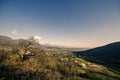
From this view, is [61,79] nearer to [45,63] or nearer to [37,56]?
[45,63]

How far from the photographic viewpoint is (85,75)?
12681cm

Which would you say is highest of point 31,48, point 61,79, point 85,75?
point 31,48

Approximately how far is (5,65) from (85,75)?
279 ft

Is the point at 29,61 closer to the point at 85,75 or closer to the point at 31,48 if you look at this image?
the point at 31,48

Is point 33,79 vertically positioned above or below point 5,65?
below

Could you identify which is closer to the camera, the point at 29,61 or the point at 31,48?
the point at 31,48

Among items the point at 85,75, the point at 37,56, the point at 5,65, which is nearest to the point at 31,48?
the point at 37,56

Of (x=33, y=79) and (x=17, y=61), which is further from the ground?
(x=17, y=61)

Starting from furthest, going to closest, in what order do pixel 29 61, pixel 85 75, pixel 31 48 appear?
pixel 85 75
pixel 29 61
pixel 31 48

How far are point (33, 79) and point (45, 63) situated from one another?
361 inches

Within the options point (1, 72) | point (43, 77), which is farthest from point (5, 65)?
point (43, 77)

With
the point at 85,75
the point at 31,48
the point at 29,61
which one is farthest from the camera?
the point at 85,75

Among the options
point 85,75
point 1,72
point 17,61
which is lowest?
point 85,75

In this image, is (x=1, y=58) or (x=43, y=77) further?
(x=1, y=58)
